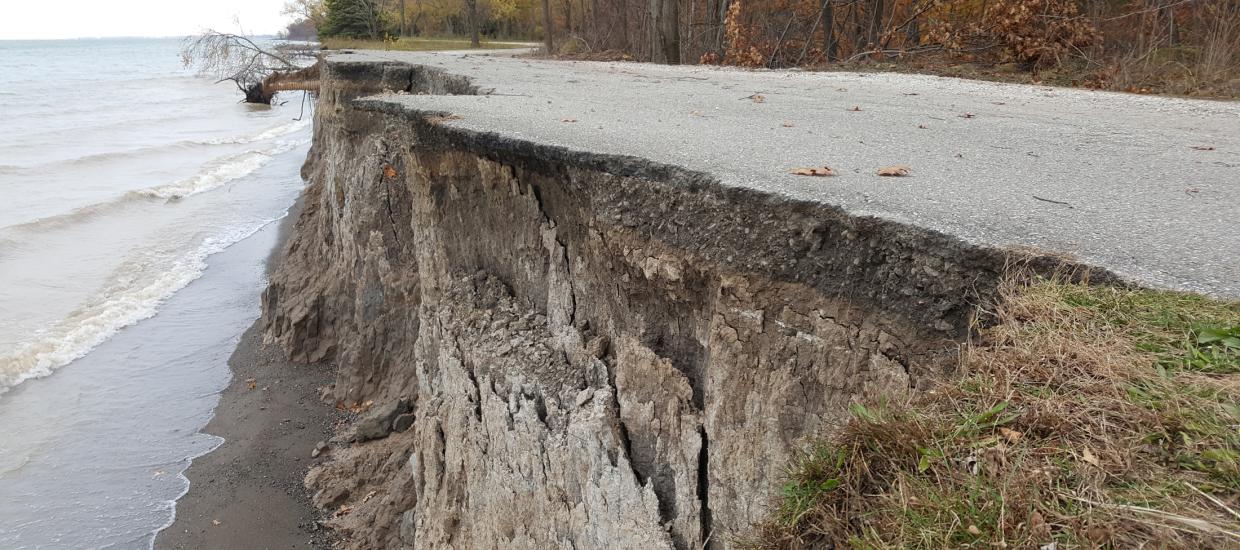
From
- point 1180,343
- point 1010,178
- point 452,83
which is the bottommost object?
point 1180,343

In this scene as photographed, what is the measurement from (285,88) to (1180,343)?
21618mm

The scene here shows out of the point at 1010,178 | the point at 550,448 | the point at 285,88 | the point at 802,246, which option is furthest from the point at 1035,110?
the point at 285,88

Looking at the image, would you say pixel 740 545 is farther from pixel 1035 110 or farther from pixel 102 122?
pixel 102 122

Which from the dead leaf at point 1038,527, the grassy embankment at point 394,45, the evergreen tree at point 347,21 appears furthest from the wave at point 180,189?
the dead leaf at point 1038,527

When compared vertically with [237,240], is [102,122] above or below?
above

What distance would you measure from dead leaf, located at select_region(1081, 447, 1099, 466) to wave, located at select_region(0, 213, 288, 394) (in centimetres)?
1240

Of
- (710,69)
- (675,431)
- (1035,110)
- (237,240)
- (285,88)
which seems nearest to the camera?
(675,431)

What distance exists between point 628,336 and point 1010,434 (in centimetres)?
231

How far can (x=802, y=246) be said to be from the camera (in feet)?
9.67

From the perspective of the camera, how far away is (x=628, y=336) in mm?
3926

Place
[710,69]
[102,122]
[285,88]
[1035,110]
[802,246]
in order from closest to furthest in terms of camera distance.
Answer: [802,246], [1035,110], [710,69], [285,88], [102,122]

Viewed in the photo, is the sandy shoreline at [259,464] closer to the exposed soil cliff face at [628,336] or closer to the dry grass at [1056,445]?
the exposed soil cliff face at [628,336]

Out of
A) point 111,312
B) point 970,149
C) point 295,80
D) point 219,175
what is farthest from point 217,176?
point 970,149

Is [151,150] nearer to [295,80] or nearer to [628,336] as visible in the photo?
[295,80]
